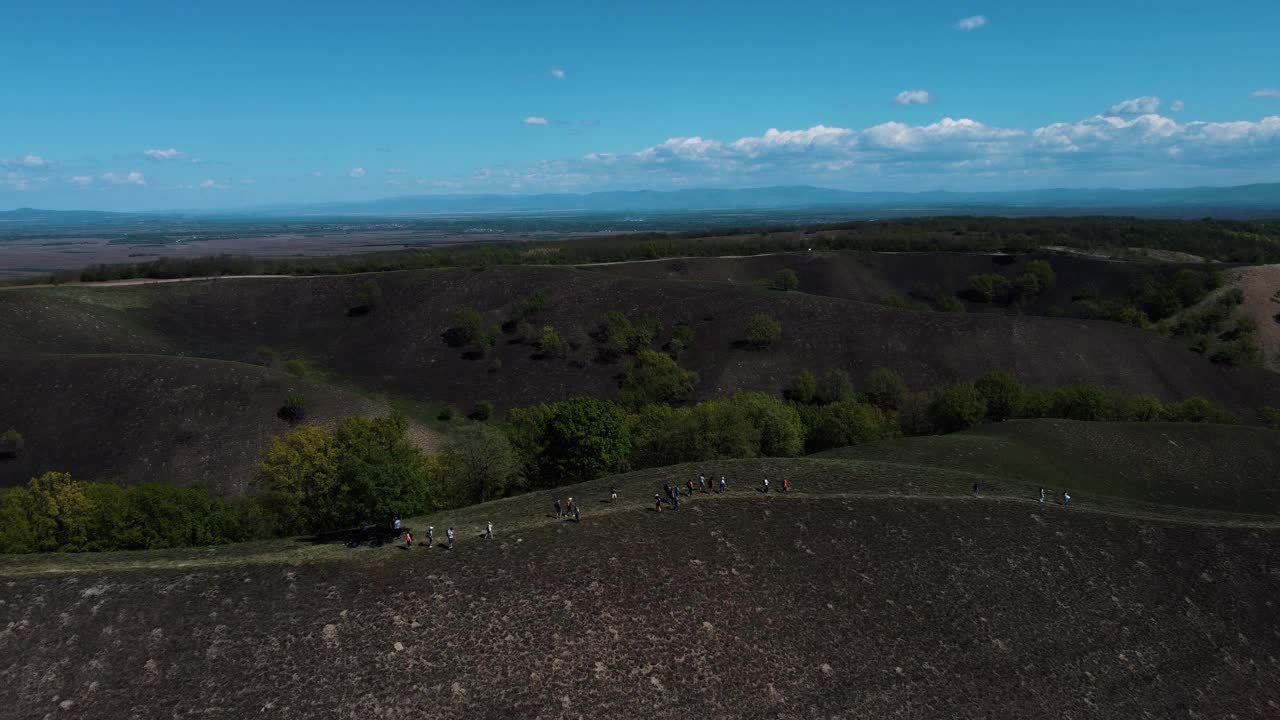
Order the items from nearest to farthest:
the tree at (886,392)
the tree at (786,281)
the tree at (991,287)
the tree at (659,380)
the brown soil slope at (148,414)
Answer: the brown soil slope at (148,414) < the tree at (886,392) < the tree at (659,380) < the tree at (991,287) < the tree at (786,281)

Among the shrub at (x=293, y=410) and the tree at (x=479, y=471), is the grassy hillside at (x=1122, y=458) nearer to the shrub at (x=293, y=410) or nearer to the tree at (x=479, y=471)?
the tree at (x=479, y=471)

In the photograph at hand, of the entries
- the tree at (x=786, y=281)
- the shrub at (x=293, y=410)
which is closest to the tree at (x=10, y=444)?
the shrub at (x=293, y=410)

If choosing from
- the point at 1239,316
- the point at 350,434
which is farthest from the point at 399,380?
the point at 1239,316

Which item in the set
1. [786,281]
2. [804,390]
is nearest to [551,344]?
[804,390]

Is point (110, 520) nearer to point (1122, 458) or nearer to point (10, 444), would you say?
point (10, 444)

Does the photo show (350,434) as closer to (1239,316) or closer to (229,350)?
(229,350)
